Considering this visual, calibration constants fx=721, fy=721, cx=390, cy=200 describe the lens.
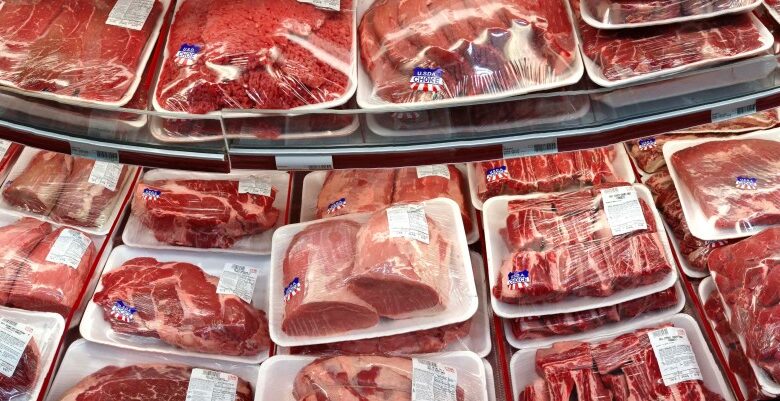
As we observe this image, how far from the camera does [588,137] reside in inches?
83.1

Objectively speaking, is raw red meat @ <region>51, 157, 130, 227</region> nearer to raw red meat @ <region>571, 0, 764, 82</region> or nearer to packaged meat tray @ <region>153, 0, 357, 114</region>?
packaged meat tray @ <region>153, 0, 357, 114</region>

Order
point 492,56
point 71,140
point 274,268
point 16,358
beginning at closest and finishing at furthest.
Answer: point 71,140 < point 492,56 < point 16,358 < point 274,268

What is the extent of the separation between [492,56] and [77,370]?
80.3 inches

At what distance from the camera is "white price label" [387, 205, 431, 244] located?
8.89 ft

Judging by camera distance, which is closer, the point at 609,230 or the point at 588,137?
the point at 588,137

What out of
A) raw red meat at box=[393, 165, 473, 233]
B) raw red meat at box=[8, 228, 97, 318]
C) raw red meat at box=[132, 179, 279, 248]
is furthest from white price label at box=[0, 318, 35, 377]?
raw red meat at box=[393, 165, 473, 233]

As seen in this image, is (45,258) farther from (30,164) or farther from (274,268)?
(274,268)

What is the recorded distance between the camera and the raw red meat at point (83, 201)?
3.28 meters

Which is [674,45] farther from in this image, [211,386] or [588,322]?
[211,386]

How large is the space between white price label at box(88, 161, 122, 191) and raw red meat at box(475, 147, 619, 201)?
169cm

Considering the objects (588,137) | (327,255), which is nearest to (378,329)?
(327,255)

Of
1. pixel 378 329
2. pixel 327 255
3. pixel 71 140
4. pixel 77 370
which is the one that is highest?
pixel 71 140

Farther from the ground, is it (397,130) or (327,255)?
(397,130)

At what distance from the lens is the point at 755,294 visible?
2.69 meters
